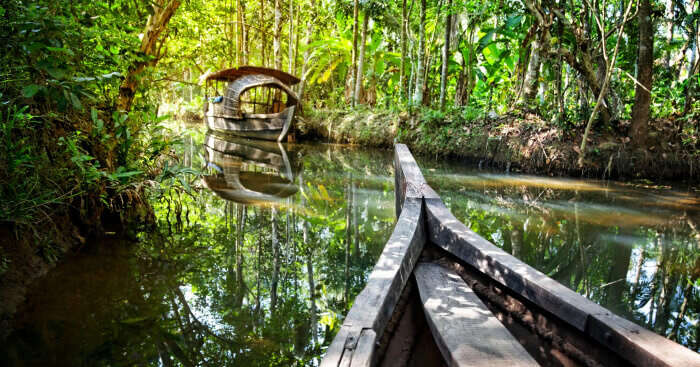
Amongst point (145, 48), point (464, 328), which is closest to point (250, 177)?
point (145, 48)

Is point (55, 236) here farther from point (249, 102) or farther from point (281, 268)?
point (249, 102)

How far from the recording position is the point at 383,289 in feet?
5.34

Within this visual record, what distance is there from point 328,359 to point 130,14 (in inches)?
169

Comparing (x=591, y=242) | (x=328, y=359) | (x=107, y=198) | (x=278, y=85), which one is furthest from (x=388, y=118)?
(x=328, y=359)

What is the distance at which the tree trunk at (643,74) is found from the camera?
7281mm

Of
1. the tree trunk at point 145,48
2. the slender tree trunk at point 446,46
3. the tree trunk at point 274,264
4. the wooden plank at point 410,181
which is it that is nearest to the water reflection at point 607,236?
the wooden plank at point 410,181

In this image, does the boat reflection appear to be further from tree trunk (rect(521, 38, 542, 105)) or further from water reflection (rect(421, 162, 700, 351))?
tree trunk (rect(521, 38, 542, 105))

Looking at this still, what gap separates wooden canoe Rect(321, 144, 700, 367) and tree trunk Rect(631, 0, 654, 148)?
21.6 ft

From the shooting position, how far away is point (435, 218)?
2.65 m

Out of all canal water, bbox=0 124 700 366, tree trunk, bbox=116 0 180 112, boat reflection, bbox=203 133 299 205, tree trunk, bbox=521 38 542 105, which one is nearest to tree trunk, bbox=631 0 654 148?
tree trunk, bbox=521 38 542 105

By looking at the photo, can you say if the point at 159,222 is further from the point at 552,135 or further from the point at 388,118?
the point at 388,118

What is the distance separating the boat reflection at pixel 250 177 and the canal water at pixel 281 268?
0.06 meters

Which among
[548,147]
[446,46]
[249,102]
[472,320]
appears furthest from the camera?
[249,102]

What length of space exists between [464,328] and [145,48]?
12.0ft
